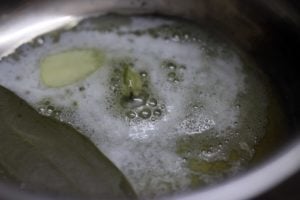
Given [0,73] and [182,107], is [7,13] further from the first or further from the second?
[182,107]

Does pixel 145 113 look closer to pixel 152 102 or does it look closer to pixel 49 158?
A: pixel 152 102

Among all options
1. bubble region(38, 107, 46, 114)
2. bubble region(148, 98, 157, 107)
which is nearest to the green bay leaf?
bubble region(38, 107, 46, 114)

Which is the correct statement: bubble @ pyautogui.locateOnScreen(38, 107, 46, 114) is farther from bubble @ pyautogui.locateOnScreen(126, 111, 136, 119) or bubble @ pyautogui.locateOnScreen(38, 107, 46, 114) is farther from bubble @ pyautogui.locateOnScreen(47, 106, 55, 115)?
bubble @ pyautogui.locateOnScreen(126, 111, 136, 119)

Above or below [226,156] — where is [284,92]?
above

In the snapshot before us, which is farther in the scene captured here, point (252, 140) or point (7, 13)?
point (7, 13)

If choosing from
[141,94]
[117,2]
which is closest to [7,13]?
Result: [117,2]

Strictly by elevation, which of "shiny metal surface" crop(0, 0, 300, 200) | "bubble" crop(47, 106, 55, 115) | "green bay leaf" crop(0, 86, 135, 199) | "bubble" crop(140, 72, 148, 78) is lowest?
"green bay leaf" crop(0, 86, 135, 199)

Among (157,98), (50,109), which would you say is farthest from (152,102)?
(50,109)
